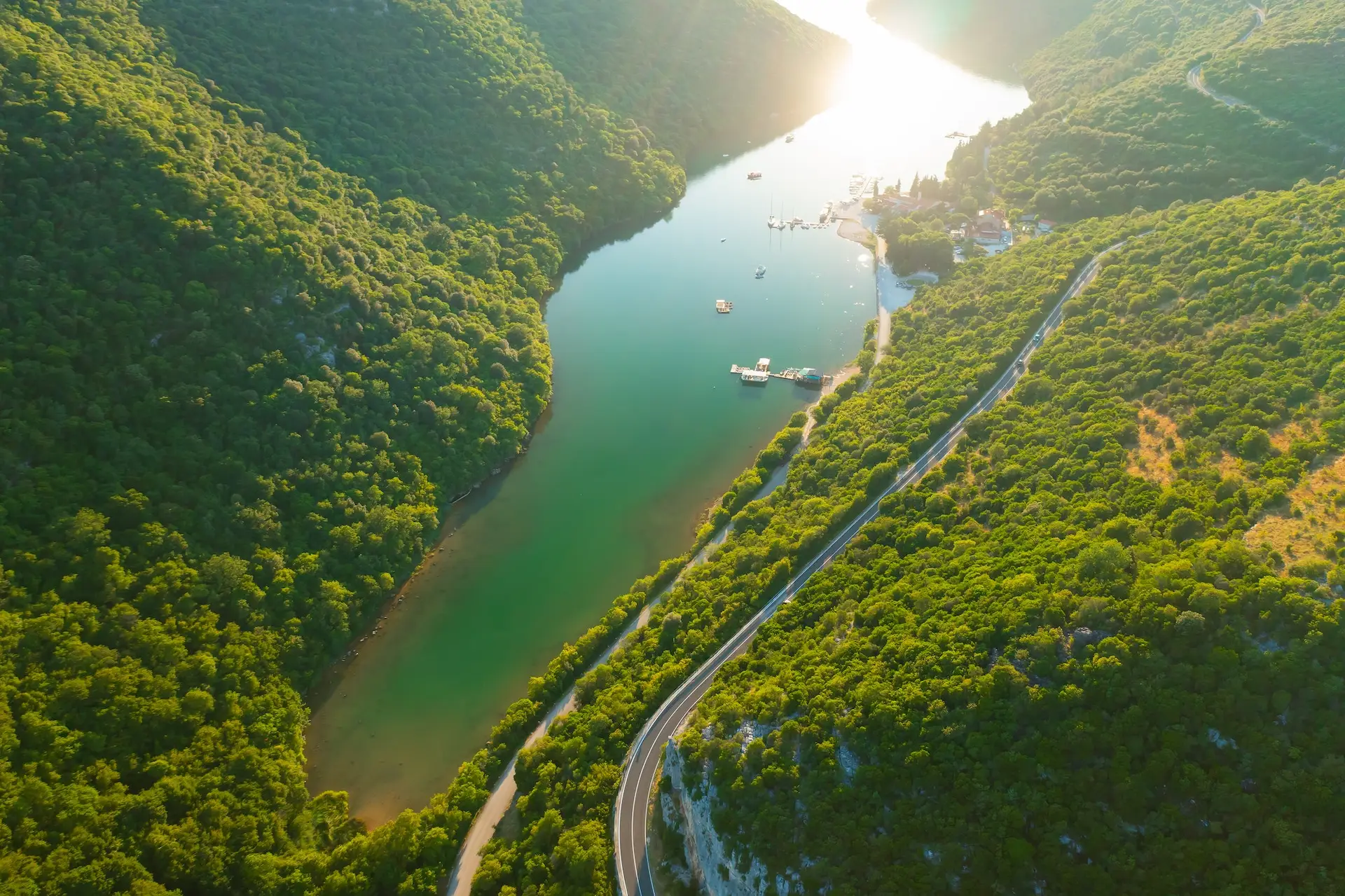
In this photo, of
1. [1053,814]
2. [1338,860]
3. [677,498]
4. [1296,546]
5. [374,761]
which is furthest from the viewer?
[677,498]

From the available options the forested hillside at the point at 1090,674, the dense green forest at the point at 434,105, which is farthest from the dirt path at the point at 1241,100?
the dense green forest at the point at 434,105

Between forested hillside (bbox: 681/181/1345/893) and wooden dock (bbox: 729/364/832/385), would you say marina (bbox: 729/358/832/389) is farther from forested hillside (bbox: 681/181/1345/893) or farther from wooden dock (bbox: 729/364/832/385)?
forested hillside (bbox: 681/181/1345/893)

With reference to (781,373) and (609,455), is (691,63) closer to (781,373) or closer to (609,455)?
(781,373)

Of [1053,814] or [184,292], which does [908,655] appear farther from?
[184,292]

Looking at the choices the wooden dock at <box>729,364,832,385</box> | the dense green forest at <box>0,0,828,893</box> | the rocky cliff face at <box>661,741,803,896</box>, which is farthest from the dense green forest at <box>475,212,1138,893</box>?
the wooden dock at <box>729,364,832,385</box>

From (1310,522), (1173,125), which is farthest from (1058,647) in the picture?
(1173,125)

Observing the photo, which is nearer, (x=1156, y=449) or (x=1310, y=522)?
(x=1310, y=522)

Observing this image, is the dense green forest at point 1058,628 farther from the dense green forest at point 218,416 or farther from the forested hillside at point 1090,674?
the dense green forest at point 218,416

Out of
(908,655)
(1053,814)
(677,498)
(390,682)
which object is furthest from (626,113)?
(1053,814)
